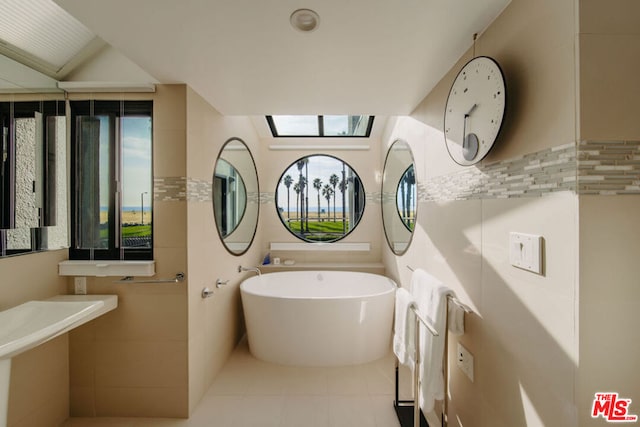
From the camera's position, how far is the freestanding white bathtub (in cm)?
245

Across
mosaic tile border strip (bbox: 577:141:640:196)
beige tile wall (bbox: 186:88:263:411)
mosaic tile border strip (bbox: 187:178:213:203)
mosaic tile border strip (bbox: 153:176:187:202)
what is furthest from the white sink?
mosaic tile border strip (bbox: 577:141:640:196)

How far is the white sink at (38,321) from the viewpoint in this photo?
1231mm

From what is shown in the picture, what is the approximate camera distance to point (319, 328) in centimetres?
247

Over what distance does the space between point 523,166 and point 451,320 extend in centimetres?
85

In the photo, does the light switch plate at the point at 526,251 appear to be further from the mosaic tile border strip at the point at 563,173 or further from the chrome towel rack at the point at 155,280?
the chrome towel rack at the point at 155,280

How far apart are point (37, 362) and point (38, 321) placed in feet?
1.67

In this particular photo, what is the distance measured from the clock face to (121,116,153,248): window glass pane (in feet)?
6.54

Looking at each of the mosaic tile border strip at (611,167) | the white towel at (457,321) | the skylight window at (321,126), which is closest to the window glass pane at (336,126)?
the skylight window at (321,126)

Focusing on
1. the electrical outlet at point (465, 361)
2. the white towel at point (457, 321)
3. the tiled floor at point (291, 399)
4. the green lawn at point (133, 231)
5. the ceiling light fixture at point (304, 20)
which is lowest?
the tiled floor at point (291, 399)

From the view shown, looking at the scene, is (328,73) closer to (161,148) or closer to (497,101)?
(497,101)

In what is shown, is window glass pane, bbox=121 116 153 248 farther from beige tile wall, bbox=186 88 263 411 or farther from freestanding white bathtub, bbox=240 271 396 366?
freestanding white bathtub, bbox=240 271 396 366

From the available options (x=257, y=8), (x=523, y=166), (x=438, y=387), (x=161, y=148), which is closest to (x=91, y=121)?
(x=161, y=148)

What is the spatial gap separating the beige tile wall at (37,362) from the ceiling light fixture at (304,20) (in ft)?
6.62

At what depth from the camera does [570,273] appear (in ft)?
2.85
